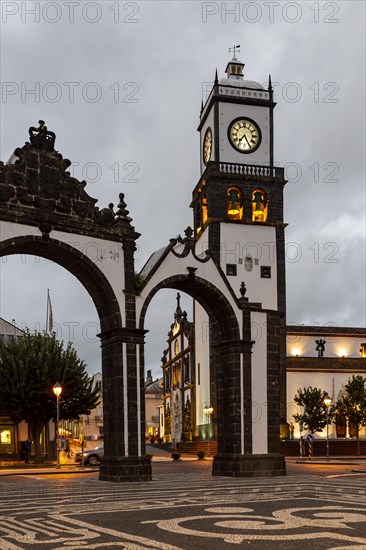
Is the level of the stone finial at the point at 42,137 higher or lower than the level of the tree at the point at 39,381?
higher

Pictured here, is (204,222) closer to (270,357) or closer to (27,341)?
(27,341)

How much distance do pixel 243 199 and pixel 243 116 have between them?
5.85 meters

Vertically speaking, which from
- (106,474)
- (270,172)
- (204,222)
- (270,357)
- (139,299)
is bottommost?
(106,474)

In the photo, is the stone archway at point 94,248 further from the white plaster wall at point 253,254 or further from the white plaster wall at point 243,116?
the white plaster wall at point 243,116

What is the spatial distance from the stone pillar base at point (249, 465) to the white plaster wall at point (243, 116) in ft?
96.3

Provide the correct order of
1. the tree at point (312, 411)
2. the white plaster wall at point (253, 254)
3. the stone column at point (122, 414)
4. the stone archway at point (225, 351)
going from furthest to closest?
1. the white plaster wall at point (253, 254)
2. the tree at point (312, 411)
3. the stone archway at point (225, 351)
4. the stone column at point (122, 414)

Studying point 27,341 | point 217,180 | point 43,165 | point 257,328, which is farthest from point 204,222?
point 43,165

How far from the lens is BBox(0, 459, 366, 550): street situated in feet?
29.8

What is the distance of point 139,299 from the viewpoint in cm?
2230

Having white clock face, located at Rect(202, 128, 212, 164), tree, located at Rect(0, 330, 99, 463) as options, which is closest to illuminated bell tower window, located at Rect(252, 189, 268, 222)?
white clock face, located at Rect(202, 128, 212, 164)

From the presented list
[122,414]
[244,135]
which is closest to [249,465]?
[122,414]

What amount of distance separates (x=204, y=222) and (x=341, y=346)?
14.3m

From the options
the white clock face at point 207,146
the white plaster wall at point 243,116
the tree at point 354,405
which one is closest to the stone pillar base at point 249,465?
the tree at point 354,405

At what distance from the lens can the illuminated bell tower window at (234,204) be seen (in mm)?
48812
